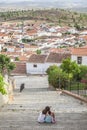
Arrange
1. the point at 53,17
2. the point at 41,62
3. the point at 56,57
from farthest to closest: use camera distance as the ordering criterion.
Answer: the point at 53,17 < the point at 41,62 < the point at 56,57

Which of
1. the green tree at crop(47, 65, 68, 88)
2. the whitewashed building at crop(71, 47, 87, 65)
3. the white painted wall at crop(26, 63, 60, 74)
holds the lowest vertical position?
the white painted wall at crop(26, 63, 60, 74)

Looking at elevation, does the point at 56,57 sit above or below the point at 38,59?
above

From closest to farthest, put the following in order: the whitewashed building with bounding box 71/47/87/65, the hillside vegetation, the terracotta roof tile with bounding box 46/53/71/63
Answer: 1. the whitewashed building with bounding box 71/47/87/65
2. the terracotta roof tile with bounding box 46/53/71/63
3. the hillside vegetation

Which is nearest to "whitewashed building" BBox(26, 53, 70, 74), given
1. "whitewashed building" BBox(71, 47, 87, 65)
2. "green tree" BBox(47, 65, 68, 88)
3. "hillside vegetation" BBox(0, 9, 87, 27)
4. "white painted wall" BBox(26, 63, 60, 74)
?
"white painted wall" BBox(26, 63, 60, 74)

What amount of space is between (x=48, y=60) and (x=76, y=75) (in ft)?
45.8

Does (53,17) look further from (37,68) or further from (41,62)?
(41,62)

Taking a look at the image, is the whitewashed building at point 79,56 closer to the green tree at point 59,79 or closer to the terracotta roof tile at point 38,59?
the terracotta roof tile at point 38,59

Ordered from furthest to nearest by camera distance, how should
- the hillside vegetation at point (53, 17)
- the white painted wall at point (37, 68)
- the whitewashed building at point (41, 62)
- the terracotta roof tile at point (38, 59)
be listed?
the hillside vegetation at point (53, 17)
the terracotta roof tile at point (38, 59)
the white painted wall at point (37, 68)
the whitewashed building at point (41, 62)

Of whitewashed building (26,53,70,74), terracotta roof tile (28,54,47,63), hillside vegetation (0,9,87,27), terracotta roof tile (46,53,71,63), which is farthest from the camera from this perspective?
hillside vegetation (0,9,87,27)

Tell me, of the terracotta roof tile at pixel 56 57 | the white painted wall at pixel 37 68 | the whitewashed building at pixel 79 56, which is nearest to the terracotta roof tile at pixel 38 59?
the white painted wall at pixel 37 68

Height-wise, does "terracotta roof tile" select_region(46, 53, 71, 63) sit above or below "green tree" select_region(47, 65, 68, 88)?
below

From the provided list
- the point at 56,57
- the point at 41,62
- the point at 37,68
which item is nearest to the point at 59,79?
the point at 56,57

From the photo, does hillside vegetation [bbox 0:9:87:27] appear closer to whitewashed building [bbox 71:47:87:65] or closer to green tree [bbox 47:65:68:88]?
whitewashed building [bbox 71:47:87:65]

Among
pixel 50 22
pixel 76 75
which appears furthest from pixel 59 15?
pixel 76 75
